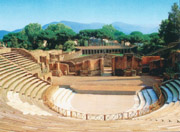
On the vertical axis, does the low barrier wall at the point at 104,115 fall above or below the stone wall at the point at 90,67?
below

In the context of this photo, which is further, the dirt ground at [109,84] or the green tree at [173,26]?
the green tree at [173,26]

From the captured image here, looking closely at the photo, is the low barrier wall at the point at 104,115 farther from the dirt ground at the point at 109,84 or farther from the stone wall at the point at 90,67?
the stone wall at the point at 90,67

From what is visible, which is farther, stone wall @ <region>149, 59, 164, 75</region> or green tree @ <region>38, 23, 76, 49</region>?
green tree @ <region>38, 23, 76, 49</region>

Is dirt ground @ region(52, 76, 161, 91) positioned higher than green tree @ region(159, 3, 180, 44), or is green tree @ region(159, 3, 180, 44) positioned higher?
green tree @ region(159, 3, 180, 44)

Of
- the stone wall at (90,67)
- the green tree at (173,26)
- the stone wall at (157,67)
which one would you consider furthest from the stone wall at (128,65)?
the green tree at (173,26)

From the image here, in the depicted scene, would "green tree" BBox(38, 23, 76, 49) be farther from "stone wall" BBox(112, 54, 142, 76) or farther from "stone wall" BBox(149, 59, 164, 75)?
"stone wall" BBox(149, 59, 164, 75)

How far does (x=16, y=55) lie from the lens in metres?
23.4

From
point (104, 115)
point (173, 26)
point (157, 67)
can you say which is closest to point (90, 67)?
point (157, 67)

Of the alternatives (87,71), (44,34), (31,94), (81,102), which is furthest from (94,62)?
(44,34)

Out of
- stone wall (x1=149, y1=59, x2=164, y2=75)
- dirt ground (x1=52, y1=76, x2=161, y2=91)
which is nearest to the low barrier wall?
dirt ground (x1=52, y1=76, x2=161, y2=91)

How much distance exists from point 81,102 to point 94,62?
35.1 ft

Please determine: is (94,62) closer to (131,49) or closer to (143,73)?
(143,73)

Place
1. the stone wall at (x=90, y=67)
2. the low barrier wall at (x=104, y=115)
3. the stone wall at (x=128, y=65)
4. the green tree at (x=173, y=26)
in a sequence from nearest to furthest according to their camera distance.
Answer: the low barrier wall at (x=104, y=115)
the stone wall at (x=128, y=65)
the stone wall at (x=90, y=67)
the green tree at (x=173, y=26)

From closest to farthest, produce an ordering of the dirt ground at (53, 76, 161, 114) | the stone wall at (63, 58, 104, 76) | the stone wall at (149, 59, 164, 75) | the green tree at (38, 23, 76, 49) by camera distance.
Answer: the dirt ground at (53, 76, 161, 114) < the stone wall at (149, 59, 164, 75) < the stone wall at (63, 58, 104, 76) < the green tree at (38, 23, 76, 49)
